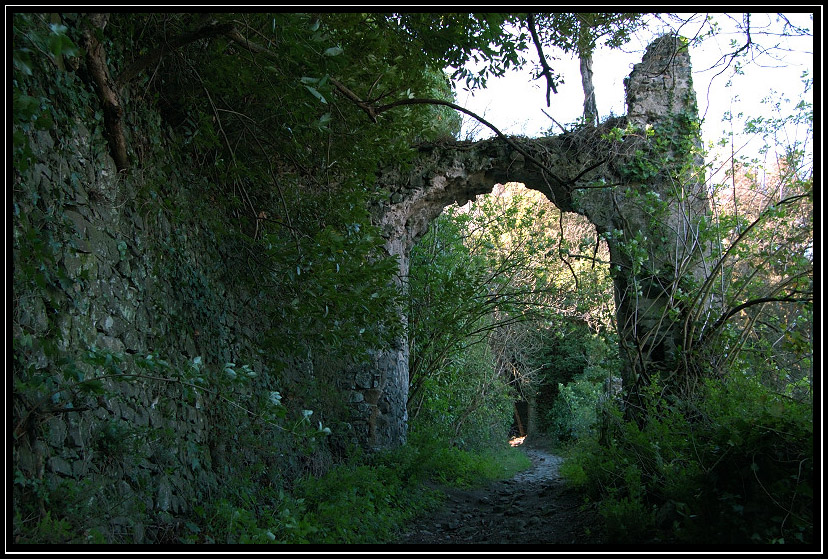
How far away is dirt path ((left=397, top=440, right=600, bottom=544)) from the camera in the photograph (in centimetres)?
461

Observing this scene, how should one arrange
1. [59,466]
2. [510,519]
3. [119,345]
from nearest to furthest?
[59,466] → [119,345] → [510,519]

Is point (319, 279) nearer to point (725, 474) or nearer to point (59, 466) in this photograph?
point (59, 466)

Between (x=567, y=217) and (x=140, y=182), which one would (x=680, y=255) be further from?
(x=567, y=217)

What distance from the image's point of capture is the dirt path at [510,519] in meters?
4.61

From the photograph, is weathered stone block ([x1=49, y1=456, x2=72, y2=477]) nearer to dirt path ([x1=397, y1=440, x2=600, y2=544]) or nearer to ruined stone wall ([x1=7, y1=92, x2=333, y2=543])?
ruined stone wall ([x1=7, y1=92, x2=333, y2=543])

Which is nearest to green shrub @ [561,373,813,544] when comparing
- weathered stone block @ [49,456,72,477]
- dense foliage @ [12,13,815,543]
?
dense foliage @ [12,13,815,543]

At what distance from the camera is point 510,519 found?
217 inches

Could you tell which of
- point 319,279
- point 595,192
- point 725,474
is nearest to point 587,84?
point 595,192

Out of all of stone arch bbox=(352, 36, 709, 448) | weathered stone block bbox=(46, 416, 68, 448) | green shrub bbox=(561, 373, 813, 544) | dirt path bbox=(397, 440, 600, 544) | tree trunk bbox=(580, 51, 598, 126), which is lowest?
dirt path bbox=(397, 440, 600, 544)

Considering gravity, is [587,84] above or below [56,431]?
above

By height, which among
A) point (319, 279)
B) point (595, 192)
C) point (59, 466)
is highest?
point (595, 192)
